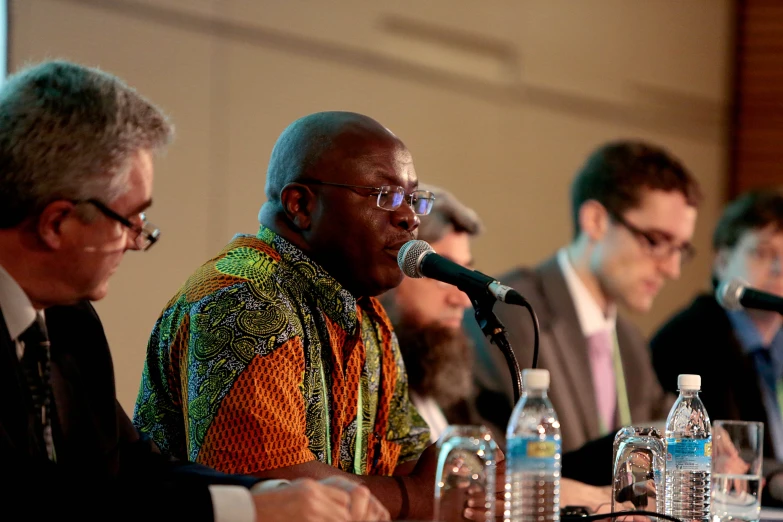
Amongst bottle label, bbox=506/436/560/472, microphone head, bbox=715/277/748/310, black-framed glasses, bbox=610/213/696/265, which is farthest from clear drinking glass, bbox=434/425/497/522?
black-framed glasses, bbox=610/213/696/265

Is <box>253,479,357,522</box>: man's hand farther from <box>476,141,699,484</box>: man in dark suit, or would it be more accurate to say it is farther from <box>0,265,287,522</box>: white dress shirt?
<box>476,141,699,484</box>: man in dark suit

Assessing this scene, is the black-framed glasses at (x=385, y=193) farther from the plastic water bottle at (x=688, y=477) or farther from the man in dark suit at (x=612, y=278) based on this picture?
the man in dark suit at (x=612, y=278)

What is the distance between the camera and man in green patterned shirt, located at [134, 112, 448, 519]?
1.93m

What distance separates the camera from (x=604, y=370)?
393cm

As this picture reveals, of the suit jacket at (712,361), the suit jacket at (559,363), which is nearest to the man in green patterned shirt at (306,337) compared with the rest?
the suit jacket at (559,363)

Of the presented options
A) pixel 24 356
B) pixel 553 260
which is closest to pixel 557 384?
pixel 553 260

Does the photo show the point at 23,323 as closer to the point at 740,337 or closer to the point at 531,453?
the point at 531,453

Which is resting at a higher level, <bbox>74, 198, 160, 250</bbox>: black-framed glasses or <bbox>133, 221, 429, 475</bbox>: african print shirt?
<bbox>74, 198, 160, 250</bbox>: black-framed glasses

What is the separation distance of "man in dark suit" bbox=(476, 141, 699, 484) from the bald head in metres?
1.51

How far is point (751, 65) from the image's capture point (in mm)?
6422

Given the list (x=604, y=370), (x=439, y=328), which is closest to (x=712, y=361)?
(x=604, y=370)

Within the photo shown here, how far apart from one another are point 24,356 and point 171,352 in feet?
1.39

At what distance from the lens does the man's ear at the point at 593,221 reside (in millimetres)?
3965

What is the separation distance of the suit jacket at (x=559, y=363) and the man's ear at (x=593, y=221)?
0.61 feet
